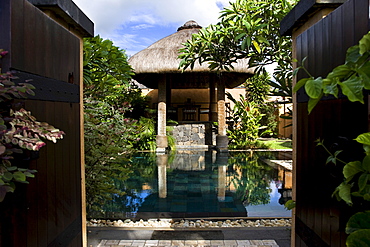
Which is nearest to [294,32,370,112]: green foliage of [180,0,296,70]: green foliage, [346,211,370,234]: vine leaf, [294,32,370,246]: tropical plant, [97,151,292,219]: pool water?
[294,32,370,246]: tropical plant

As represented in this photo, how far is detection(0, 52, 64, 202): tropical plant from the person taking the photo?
1090 millimetres

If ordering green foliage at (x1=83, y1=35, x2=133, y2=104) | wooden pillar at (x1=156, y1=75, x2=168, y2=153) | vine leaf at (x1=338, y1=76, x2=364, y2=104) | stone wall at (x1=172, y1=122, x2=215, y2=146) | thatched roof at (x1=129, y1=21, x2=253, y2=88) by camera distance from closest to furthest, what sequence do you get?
vine leaf at (x1=338, y1=76, x2=364, y2=104)
green foliage at (x1=83, y1=35, x2=133, y2=104)
thatched roof at (x1=129, y1=21, x2=253, y2=88)
wooden pillar at (x1=156, y1=75, x2=168, y2=153)
stone wall at (x1=172, y1=122, x2=215, y2=146)

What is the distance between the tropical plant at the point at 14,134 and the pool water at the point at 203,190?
2731 mm

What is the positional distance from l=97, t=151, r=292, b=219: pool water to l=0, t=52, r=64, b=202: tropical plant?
273 centimetres

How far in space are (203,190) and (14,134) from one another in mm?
4376

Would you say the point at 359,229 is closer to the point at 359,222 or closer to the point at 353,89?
the point at 359,222

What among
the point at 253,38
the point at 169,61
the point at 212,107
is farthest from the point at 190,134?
the point at 253,38

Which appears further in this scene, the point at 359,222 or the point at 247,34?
the point at 247,34

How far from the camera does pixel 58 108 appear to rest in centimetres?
182

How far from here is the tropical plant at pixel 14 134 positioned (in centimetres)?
109

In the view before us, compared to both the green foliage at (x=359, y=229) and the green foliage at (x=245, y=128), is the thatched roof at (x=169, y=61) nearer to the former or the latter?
the green foliage at (x=245, y=128)

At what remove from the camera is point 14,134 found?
3.65ft

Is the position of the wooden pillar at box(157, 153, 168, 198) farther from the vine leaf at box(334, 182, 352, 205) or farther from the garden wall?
the vine leaf at box(334, 182, 352, 205)

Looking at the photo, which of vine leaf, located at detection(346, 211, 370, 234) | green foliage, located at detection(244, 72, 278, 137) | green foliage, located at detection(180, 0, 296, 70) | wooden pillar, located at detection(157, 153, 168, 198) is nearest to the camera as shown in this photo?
vine leaf, located at detection(346, 211, 370, 234)
